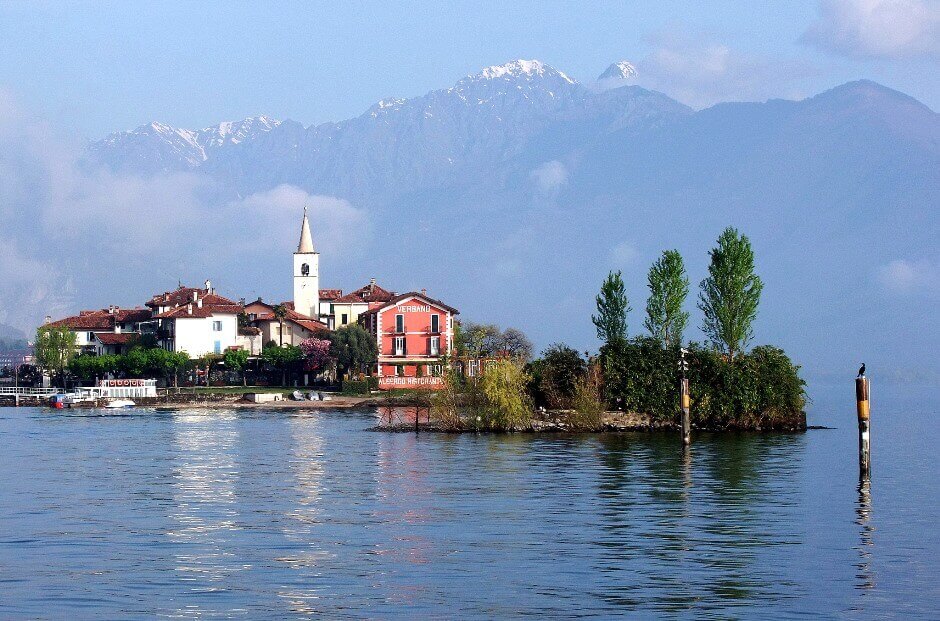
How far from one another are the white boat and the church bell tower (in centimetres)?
3661

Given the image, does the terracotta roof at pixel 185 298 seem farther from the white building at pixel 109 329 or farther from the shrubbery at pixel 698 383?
the shrubbery at pixel 698 383

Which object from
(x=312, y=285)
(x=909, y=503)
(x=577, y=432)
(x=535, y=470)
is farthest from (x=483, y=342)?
(x=909, y=503)

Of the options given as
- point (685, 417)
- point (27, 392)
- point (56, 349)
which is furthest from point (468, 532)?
point (56, 349)

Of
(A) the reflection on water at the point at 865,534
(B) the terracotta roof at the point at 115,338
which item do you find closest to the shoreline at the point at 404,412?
(B) the terracotta roof at the point at 115,338

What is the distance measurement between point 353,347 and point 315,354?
7.98 meters

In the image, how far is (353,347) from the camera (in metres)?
117

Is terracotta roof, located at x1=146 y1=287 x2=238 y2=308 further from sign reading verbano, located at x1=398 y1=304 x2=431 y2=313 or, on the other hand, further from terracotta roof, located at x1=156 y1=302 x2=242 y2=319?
sign reading verbano, located at x1=398 y1=304 x2=431 y2=313

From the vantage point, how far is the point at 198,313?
5162 inches

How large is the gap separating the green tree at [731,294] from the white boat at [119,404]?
50.6 meters

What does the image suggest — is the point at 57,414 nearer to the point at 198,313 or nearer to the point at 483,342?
the point at 198,313

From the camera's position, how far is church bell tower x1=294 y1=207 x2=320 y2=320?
479 ft

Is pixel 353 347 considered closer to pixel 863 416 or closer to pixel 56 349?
pixel 56 349

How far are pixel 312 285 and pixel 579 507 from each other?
366ft

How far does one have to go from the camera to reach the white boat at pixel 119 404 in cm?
10925
